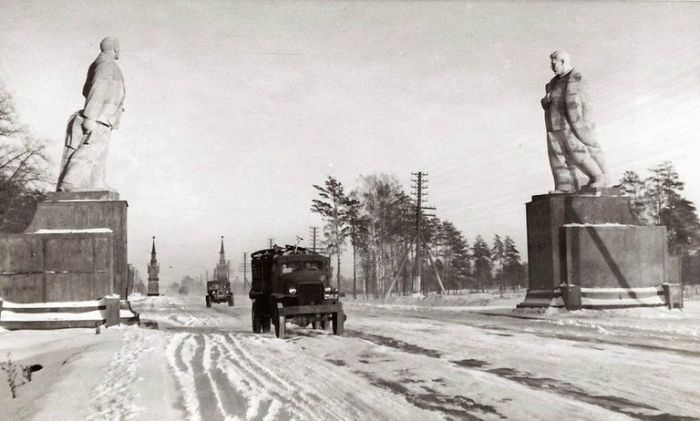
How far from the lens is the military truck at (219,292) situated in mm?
45150

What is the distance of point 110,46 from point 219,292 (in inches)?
1089

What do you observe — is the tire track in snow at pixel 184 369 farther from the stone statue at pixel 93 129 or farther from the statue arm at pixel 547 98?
the statue arm at pixel 547 98

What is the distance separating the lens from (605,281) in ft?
77.4

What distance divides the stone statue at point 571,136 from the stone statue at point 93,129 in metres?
17.5

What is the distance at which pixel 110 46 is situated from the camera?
2112cm

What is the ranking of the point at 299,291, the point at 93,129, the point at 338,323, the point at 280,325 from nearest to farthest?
1. the point at 280,325
2. the point at 338,323
3. the point at 299,291
4. the point at 93,129

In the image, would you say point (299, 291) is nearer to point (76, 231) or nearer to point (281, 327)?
point (281, 327)

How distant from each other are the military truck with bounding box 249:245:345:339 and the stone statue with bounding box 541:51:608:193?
13.0 m

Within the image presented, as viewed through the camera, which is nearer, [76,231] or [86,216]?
[76,231]

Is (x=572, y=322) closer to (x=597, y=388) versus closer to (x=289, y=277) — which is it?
(x=289, y=277)

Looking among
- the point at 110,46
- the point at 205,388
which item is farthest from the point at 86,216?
the point at 205,388

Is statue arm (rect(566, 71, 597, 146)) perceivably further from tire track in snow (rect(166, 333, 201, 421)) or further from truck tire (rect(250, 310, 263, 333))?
tire track in snow (rect(166, 333, 201, 421))

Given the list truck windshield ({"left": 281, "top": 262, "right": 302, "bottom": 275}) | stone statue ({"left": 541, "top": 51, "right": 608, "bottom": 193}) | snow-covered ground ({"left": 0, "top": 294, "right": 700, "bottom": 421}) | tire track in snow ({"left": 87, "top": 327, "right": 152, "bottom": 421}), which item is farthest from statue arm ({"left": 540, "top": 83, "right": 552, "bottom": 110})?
tire track in snow ({"left": 87, "top": 327, "right": 152, "bottom": 421})

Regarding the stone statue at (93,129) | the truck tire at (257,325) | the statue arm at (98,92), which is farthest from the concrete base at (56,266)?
the truck tire at (257,325)
